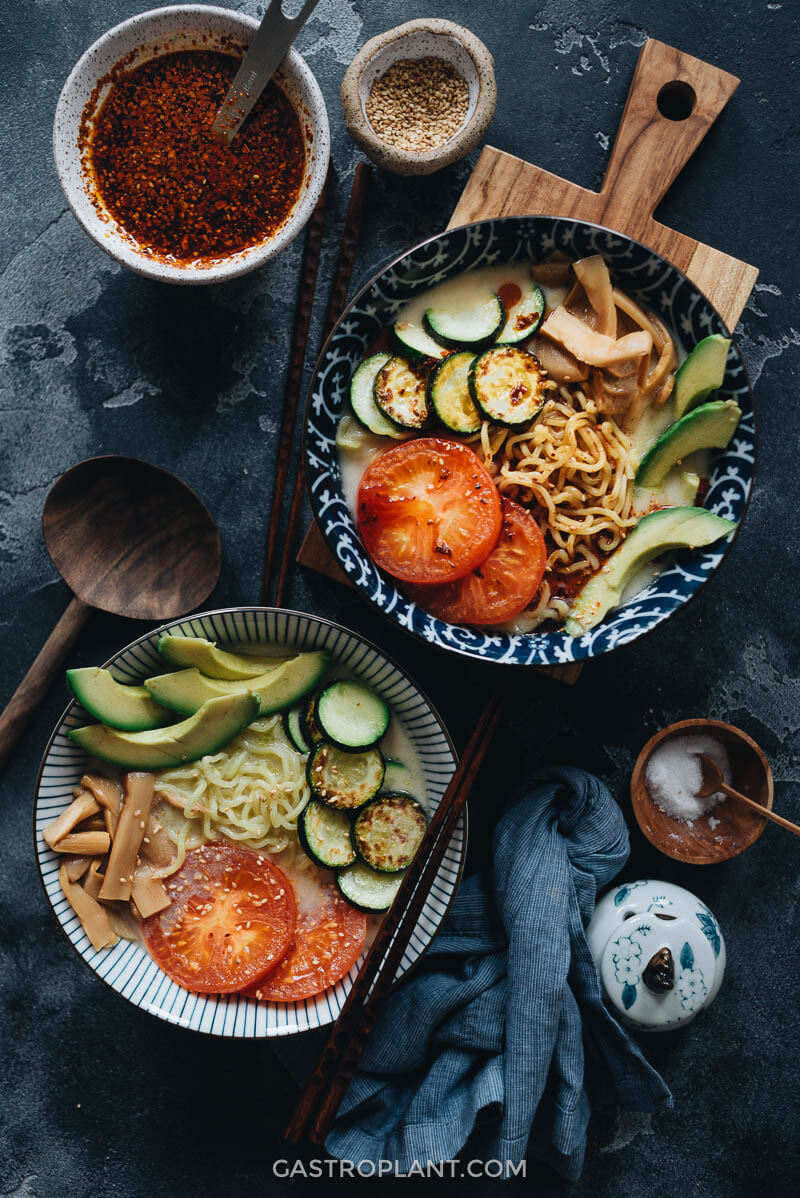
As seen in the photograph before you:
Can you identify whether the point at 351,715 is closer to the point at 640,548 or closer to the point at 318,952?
the point at 318,952

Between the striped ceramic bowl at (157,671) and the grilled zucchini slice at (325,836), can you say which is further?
the grilled zucchini slice at (325,836)

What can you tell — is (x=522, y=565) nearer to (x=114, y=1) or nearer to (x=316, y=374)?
(x=316, y=374)

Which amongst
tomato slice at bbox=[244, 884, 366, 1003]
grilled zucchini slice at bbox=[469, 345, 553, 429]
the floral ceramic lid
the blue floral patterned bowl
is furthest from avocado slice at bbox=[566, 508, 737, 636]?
tomato slice at bbox=[244, 884, 366, 1003]

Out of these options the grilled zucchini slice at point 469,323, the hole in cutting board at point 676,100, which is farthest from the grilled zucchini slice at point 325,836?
the hole in cutting board at point 676,100

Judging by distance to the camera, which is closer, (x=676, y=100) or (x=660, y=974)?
(x=660, y=974)

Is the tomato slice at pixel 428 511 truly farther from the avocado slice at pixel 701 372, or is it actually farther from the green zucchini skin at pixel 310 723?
the avocado slice at pixel 701 372

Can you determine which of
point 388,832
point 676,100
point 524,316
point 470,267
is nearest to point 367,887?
point 388,832

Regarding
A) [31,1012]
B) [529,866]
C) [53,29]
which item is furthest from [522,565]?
[53,29]
